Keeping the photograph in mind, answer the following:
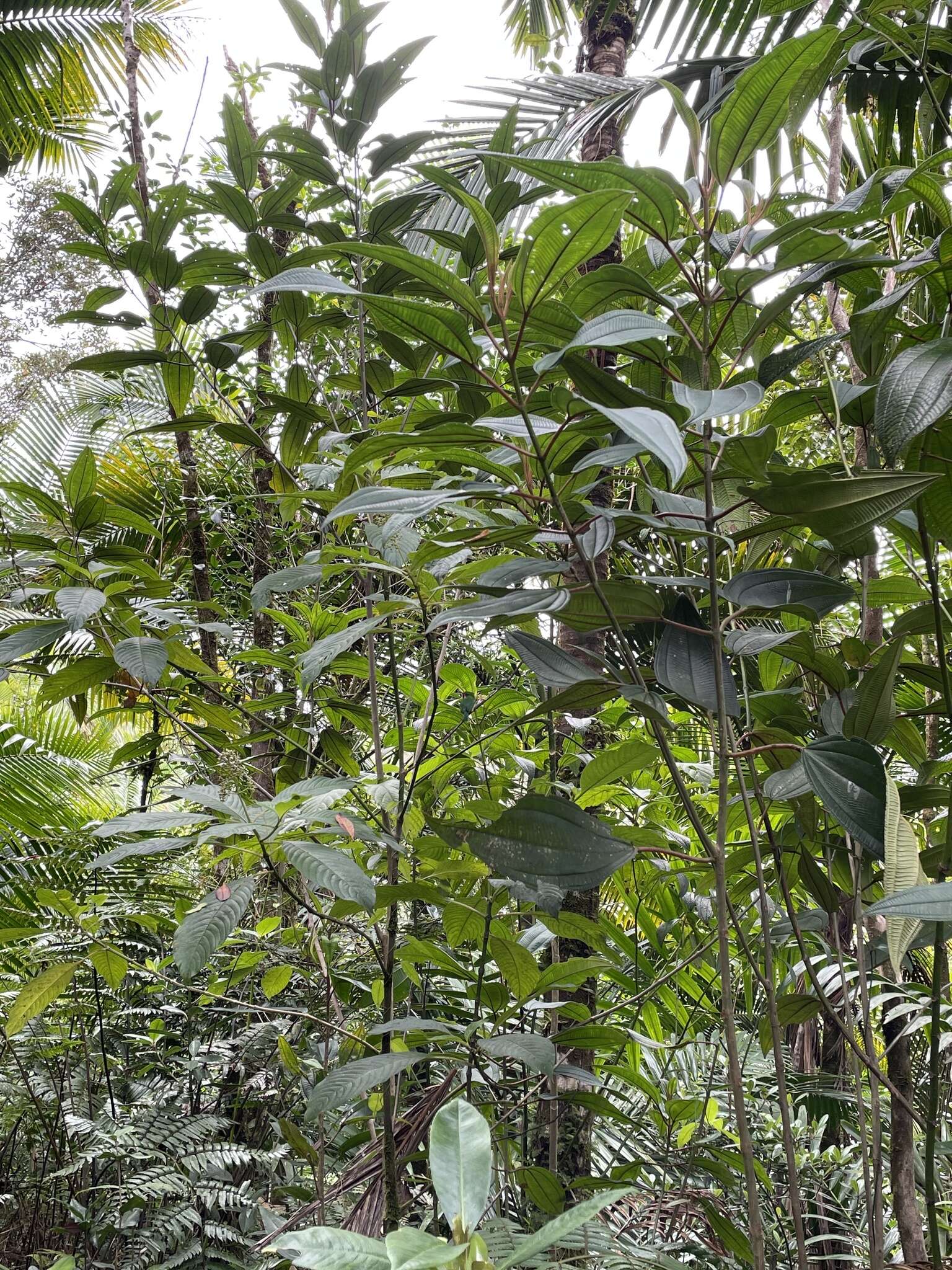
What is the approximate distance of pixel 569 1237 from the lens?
0.80 meters

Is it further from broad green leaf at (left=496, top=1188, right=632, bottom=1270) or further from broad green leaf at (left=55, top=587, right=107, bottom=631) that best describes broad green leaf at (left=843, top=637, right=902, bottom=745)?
broad green leaf at (left=55, top=587, right=107, bottom=631)

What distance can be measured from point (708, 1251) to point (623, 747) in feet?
2.43

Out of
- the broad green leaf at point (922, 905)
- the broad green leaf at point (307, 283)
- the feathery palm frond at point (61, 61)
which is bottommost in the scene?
the broad green leaf at point (922, 905)

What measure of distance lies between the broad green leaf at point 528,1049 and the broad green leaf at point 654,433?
0.47 m

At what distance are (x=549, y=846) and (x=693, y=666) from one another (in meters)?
0.17

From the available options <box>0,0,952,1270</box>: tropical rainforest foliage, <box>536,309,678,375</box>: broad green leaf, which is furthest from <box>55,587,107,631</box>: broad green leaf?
<box>536,309,678,375</box>: broad green leaf

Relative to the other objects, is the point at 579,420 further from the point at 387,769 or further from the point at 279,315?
the point at 387,769

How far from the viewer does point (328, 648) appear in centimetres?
79

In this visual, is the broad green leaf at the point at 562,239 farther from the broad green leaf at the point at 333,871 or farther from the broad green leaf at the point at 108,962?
the broad green leaf at the point at 108,962

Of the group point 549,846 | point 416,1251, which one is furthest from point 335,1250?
point 549,846

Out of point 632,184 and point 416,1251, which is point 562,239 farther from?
point 416,1251

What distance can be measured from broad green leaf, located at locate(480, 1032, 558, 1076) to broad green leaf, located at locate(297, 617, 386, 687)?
34cm

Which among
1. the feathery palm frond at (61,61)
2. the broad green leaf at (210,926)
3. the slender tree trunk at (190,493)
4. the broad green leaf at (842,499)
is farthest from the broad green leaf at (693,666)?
the feathery palm frond at (61,61)

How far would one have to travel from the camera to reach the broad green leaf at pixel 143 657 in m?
0.86
